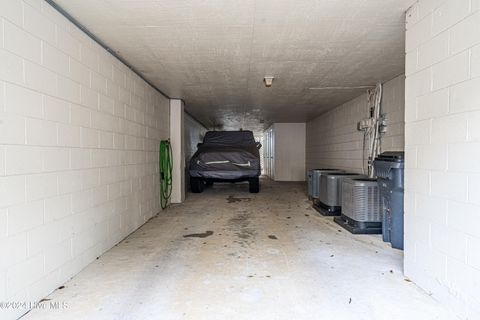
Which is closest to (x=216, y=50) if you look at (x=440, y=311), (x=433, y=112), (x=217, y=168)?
(x=433, y=112)

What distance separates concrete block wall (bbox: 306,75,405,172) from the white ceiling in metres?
0.44

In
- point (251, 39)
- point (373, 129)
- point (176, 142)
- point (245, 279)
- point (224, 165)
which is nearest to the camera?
point (245, 279)

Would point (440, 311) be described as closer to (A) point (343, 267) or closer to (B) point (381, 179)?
(A) point (343, 267)

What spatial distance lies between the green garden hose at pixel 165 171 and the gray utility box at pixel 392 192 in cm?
386

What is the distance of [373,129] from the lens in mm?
5051

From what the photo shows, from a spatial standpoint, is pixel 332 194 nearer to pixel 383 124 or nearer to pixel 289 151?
pixel 383 124

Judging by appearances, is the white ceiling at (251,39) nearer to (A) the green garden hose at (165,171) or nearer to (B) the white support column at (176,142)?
(B) the white support column at (176,142)

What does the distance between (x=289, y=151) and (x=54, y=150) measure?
944cm

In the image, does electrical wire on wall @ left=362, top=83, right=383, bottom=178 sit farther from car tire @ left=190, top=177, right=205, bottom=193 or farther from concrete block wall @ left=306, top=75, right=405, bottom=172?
car tire @ left=190, top=177, right=205, bottom=193

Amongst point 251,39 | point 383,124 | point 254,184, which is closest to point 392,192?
point 383,124

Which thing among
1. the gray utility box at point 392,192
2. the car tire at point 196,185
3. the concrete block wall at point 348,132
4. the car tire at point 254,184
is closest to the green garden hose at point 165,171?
→ the car tire at point 196,185

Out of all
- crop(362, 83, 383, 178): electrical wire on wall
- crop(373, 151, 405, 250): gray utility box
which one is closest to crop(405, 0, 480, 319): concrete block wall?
crop(373, 151, 405, 250): gray utility box

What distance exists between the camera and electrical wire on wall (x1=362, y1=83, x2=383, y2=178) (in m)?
4.92

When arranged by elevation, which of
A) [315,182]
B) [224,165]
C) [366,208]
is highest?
[224,165]
